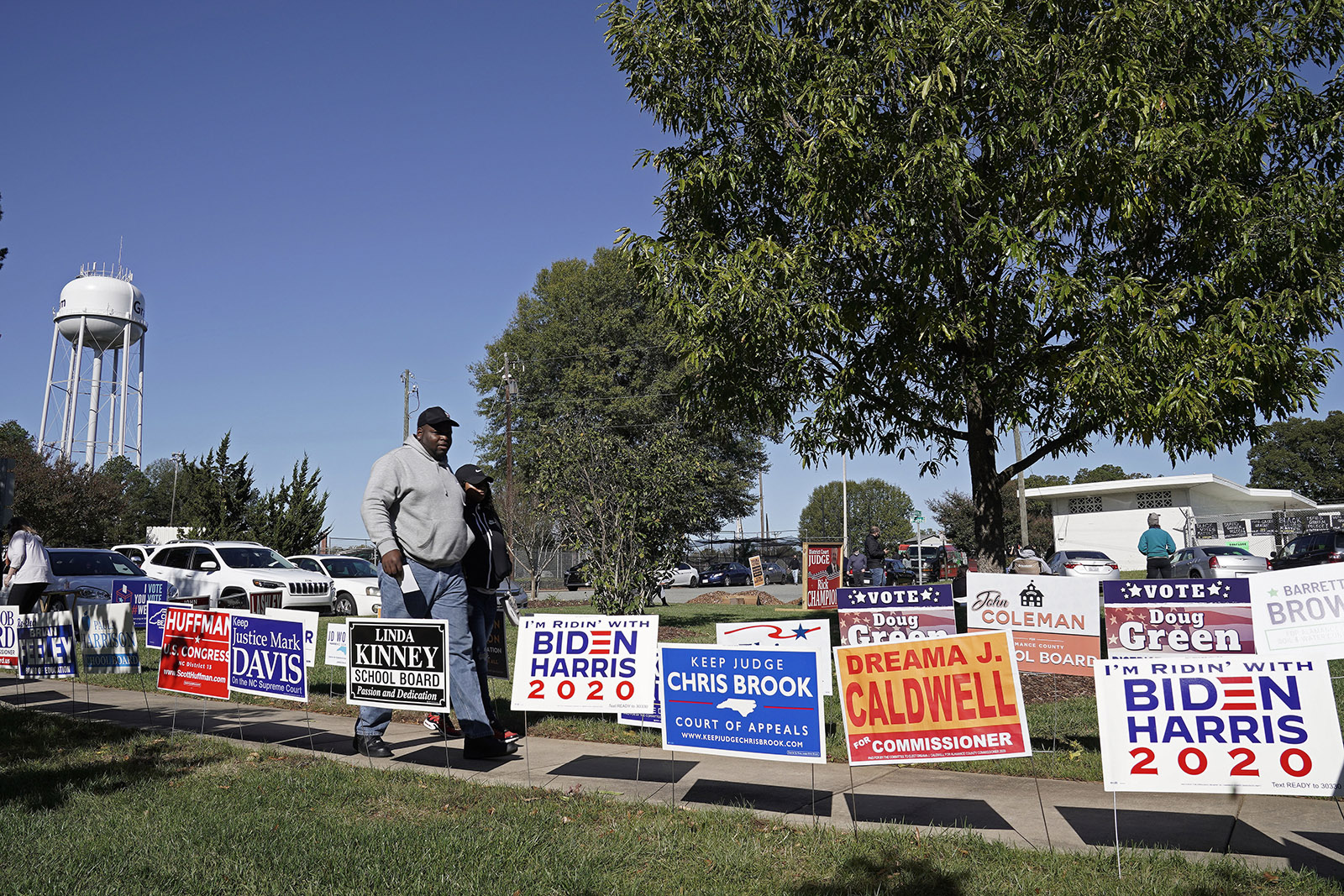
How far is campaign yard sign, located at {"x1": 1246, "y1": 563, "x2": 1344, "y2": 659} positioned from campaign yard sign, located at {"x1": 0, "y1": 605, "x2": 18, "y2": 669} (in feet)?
35.1

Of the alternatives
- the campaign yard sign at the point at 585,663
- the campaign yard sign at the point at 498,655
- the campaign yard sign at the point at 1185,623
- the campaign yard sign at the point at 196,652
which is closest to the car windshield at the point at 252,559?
the campaign yard sign at the point at 196,652

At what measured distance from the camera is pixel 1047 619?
8.00 m

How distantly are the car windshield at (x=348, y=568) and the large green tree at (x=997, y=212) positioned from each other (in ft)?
51.7

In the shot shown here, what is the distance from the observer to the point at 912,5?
941cm

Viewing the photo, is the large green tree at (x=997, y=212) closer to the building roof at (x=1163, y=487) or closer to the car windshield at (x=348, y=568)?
the car windshield at (x=348, y=568)

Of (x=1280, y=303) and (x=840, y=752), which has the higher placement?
(x=1280, y=303)

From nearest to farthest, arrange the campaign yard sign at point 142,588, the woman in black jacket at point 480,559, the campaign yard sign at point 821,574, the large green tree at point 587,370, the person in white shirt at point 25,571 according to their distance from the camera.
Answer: the woman in black jacket at point 480,559
the person in white shirt at point 25,571
the campaign yard sign at point 142,588
the campaign yard sign at point 821,574
the large green tree at point 587,370

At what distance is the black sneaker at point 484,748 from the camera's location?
5.93 meters

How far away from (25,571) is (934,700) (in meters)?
10.2

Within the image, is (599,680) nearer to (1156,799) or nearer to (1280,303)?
(1156,799)

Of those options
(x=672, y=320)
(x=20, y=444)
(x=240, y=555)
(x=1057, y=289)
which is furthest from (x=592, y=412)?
(x=1057, y=289)

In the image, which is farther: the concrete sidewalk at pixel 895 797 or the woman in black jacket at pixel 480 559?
the woman in black jacket at pixel 480 559

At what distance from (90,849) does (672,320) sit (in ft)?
24.8

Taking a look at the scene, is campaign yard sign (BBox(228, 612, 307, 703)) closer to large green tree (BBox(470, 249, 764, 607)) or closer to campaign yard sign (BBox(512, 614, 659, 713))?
campaign yard sign (BBox(512, 614, 659, 713))
